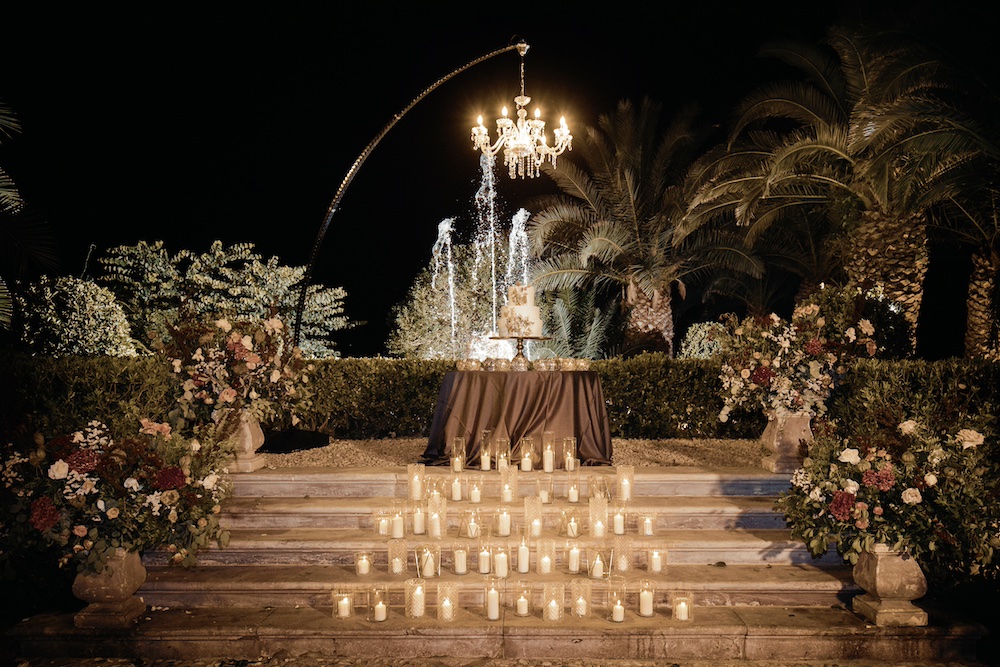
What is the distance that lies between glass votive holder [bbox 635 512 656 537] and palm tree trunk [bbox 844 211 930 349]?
667 centimetres

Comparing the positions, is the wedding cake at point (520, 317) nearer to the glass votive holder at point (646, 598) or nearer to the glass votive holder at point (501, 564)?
the glass votive holder at point (501, 564)

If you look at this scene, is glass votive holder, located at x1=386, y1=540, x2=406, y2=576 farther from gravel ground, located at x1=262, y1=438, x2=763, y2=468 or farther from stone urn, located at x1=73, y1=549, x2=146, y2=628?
gravel ground, located at x1=262, y1=438, x2=763, y2=468

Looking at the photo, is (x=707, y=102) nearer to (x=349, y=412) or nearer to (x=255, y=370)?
(x=349, y=412)

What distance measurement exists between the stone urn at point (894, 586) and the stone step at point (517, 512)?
130 cm

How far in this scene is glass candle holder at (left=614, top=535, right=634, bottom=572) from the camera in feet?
19.1

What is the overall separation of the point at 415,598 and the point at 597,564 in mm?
1508

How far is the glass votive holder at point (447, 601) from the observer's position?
5219mm

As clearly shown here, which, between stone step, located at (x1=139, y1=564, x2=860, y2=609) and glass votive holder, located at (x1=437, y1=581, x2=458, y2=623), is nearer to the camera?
glass votive holder, located at (x1=437, y1=581, x2=458, y2=623)

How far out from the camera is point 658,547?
598 cm

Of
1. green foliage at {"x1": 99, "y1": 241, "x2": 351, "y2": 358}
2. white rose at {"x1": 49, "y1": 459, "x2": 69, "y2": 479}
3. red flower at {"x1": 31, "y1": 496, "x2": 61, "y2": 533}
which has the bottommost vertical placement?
red flower at {"x1": 31, "y1": 496, "x2": 61, "y2": 533}

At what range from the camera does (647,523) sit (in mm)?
6211

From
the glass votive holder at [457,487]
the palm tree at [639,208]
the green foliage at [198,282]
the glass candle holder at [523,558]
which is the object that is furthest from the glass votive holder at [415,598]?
the green foliage at [198,282]

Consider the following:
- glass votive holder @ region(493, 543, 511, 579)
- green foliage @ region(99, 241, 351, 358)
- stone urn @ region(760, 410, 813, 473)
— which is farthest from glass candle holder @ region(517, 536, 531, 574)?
green foliage @ region(99, 241, 351, 358)

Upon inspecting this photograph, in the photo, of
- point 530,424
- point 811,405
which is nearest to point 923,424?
point 811,405
